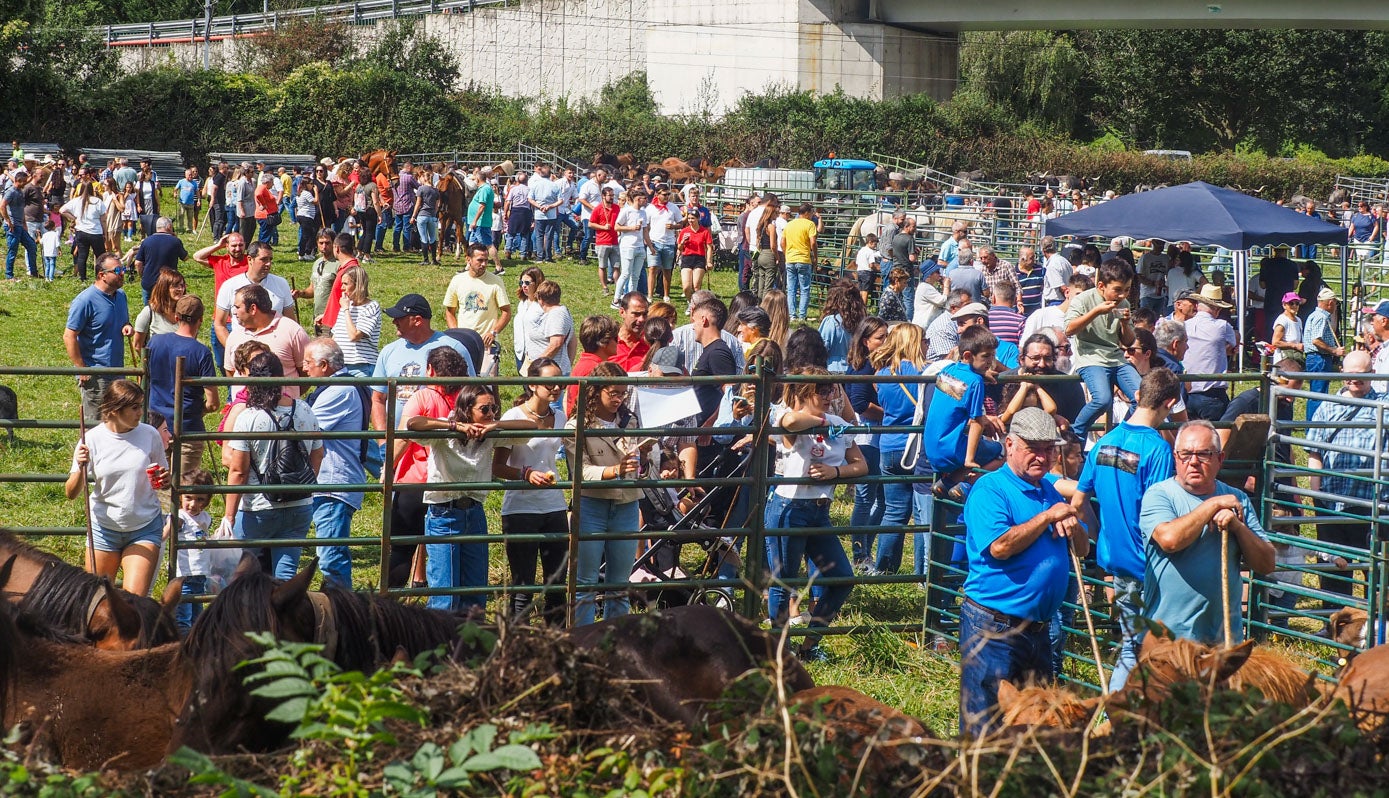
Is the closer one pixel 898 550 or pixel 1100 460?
pixel 1100 460

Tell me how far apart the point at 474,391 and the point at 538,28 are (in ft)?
161

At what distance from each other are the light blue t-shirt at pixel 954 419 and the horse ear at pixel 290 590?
4480 mm

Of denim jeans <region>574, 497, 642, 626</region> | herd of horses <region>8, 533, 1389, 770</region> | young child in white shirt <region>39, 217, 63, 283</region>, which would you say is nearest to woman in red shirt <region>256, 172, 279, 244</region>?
young child in white shirt <region>39, 217, 63, 283</region>

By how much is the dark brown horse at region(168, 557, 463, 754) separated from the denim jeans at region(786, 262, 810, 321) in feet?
50.9

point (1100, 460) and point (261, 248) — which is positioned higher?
point (261, 248)

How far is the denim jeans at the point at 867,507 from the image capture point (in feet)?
28.9

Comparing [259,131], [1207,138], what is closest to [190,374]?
[259,131]

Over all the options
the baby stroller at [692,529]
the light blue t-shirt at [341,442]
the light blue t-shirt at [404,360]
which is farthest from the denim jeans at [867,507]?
the light blue t-shirt at [341,442]

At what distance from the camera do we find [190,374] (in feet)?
28.5

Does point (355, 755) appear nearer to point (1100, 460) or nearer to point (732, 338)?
point (1100, 460)

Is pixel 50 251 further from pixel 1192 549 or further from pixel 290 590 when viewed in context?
pixel 1192 549

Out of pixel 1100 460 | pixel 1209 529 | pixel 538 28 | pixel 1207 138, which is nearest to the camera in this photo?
pixel 1209 529

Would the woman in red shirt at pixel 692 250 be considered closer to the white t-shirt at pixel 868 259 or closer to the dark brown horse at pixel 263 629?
the white t-shirt at pixel 868 259

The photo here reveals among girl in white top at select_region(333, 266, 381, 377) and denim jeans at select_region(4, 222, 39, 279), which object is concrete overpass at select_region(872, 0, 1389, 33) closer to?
denim jeans at select_region(4, 222, 39, 279)
